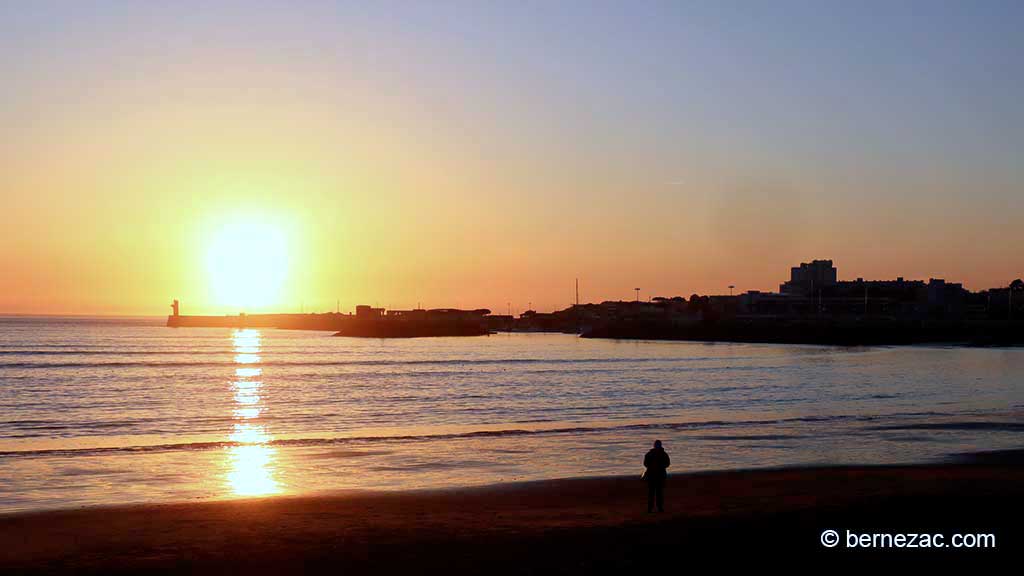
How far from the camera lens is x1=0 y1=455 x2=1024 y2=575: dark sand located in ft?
50.0

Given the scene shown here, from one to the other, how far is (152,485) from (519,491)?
9.21m

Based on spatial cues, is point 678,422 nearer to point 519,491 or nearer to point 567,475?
point 567,475

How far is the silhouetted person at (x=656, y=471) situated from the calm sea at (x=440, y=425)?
256 inches

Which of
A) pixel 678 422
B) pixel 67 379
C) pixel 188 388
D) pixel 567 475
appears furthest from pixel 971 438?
pixel 67 379

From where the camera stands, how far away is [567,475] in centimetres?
2636

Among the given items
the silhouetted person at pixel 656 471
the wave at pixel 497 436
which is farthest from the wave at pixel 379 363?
the silhouetted person at pixel 656 471

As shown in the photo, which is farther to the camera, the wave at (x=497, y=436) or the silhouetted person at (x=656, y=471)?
the wave at (x=497, y=436)

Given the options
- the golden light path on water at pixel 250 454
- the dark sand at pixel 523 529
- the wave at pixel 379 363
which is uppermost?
the wave at pixel 379 363

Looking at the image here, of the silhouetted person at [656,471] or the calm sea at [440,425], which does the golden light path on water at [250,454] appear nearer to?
the calm sea at [440,425]

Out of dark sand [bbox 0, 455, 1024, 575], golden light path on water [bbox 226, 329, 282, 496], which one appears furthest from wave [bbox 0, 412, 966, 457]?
dark sand [bbox 0, 455, 1024, 575]

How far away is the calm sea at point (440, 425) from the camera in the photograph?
26.5 metres

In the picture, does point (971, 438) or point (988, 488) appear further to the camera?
point (971, 438)

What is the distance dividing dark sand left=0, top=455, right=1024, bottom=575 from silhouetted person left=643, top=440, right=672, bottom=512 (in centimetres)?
36

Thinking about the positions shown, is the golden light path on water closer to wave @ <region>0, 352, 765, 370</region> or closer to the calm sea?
the calm sea
